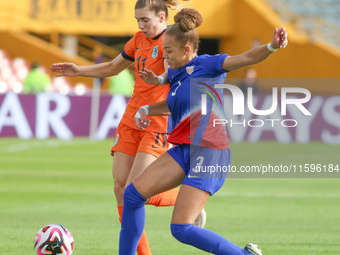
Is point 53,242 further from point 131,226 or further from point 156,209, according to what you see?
point 156,209

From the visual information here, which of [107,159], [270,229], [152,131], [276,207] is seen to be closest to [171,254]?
[152,131]

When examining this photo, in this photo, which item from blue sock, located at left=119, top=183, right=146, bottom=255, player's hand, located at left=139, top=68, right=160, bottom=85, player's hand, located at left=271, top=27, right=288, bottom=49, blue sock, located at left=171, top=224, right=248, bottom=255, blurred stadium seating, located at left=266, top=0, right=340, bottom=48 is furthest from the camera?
blurred stadium seating, located at left=266, top=0, right=340, bottom=48

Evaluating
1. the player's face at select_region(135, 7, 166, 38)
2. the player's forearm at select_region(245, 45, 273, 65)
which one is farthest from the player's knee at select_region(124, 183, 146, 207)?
the player's face at select_region(135, 7, 166, 38)

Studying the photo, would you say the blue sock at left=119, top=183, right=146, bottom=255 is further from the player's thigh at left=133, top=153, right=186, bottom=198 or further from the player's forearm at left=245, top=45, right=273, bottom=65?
the player's forearm at left=245, top=45, right=273, bottom=65

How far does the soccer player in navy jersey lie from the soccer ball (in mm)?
712

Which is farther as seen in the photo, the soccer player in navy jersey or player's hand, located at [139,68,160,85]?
player's hand, located at [139,68,160,85]

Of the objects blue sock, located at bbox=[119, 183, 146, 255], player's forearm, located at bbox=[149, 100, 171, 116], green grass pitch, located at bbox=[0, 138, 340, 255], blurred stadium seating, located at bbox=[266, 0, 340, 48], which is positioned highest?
blurred stadium seating, located at bbox=[266, 0, 340, 48]

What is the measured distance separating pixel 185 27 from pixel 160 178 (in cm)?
110

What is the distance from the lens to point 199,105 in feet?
A: 13.8

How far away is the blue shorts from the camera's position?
407 cm

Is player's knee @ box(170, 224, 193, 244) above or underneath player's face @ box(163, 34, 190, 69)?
underneath

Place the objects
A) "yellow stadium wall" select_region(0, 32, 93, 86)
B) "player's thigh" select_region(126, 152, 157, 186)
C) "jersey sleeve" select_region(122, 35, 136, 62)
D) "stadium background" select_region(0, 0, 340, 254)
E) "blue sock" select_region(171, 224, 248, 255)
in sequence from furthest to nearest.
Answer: "yellow stadium wall" select_region(0, 32, 93, 86)
"stadium background" select_region(0, 0, 340, 254)
"jersey sleeve" select_region(122, 35, 136, 62)
"player's thigh" select_region(126, 152, 157, 186)
"blue sock" select_region(171, 224, 248, 255)

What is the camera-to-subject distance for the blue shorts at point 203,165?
4.07 meters

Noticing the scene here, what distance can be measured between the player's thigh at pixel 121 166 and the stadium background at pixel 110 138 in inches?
32.0
